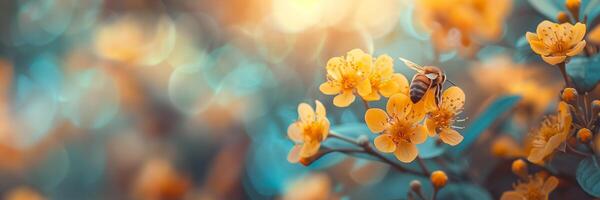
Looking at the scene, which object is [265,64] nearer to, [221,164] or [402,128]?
[221,164]

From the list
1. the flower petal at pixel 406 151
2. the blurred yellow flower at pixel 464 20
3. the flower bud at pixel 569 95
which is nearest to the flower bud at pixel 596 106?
the flower bud at pixel 569 95

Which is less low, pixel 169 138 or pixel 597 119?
pixel 597 119

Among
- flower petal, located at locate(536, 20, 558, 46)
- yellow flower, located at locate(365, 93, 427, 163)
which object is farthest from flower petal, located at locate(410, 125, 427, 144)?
flower petal, located at locate(536, 20, 558, 46)

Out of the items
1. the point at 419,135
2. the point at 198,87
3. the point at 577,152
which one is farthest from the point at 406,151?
the point at 198,87

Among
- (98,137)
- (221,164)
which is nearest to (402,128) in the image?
(221,164)

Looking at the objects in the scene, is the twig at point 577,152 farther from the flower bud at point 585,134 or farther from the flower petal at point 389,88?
the flower petal at point 389,88
